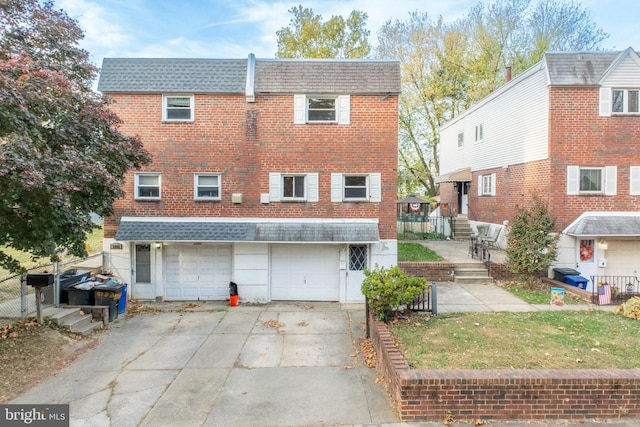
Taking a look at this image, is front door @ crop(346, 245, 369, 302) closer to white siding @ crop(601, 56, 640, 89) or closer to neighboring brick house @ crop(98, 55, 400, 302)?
neighboring brick house @ crop(98, 55, 400, 302)

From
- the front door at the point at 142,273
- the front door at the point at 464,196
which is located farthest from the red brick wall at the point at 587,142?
the front door at the point at 142,273

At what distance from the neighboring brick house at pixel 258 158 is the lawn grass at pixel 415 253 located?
258 cm

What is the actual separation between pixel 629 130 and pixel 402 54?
60.9ft

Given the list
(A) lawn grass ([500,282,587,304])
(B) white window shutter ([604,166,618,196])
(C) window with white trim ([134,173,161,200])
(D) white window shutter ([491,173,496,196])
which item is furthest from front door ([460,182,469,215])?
(C) window with white trim ([134,173,161,200])

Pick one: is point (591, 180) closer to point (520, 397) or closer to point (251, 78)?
point (520, 397)

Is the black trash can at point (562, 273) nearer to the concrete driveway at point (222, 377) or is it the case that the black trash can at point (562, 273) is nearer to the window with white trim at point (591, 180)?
the window with white trim at point (591, 180)

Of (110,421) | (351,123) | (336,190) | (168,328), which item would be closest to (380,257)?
(336,190)

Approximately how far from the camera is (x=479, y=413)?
5977 millimetres

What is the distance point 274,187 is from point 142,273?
19.3 ft

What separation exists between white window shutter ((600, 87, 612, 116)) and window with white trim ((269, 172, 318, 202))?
11.0 meters

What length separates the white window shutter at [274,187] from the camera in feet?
44.2

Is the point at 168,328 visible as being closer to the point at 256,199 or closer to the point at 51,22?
the point at 256,199

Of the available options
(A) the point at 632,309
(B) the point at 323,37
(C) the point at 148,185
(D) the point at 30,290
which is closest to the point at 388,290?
(A) the point at 632,309

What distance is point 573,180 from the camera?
14062 mm
